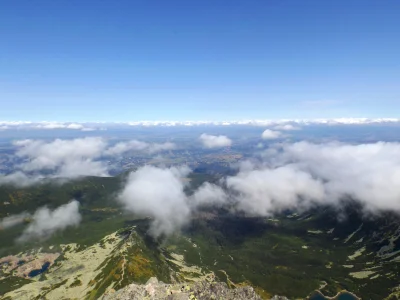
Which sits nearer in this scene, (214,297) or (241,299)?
(214,297)

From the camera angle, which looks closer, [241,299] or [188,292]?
[188,292]

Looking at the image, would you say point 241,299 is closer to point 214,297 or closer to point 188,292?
point 214,297

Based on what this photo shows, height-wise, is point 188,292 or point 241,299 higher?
point 188,292

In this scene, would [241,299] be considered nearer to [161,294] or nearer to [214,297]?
[214,297]

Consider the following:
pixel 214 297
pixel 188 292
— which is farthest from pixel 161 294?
pixel 214 297

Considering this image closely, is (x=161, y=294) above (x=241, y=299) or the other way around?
above

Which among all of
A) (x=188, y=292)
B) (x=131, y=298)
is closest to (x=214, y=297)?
(x=188, y=292)

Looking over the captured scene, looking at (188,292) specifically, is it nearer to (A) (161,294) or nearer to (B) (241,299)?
(A) (161,294)
